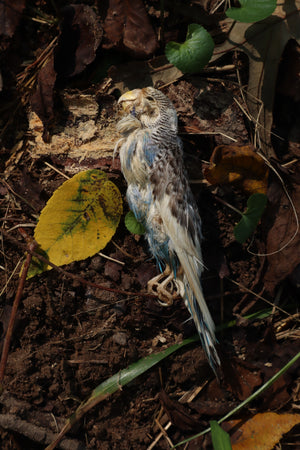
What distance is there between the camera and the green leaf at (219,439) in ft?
6.59

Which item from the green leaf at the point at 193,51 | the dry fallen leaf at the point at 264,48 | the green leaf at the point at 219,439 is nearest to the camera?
the green leaf at the point at 219,439

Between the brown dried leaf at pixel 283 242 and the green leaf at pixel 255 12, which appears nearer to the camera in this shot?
the green leaf at pixel 255 12

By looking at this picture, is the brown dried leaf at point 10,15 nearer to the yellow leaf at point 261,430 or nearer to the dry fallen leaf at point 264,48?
the dry fallen leaf at point 264,48

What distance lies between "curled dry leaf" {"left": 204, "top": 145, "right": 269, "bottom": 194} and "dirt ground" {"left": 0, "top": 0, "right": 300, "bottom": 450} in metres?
0.07

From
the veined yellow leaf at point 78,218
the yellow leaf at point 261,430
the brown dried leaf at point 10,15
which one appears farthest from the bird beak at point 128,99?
the yellow leaf at point 261,430

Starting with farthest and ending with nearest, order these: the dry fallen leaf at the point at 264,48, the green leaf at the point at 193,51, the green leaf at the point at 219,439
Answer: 1. the dry fallen leaf at the point at 264,48
2. the green leaf at the point at 193,51
3. the green leaf at the point at 219,439

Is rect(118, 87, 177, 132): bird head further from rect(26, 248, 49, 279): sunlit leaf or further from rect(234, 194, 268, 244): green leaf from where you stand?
rect(26, 248, 49, 279): sunlit leaf

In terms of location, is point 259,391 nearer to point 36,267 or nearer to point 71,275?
point 71,275

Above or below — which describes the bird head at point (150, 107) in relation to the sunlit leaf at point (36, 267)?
above

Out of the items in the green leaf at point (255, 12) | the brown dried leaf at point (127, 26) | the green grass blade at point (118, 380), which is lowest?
the green grass blade at point (118, 380)

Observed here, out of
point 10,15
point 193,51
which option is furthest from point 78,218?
point 10,15

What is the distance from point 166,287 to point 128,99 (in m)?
0.95

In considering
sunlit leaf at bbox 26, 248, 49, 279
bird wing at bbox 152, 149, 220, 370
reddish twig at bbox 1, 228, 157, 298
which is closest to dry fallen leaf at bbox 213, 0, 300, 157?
bird wing at bbox 152, 149, 220, 370

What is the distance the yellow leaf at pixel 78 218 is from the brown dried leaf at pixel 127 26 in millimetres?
673
